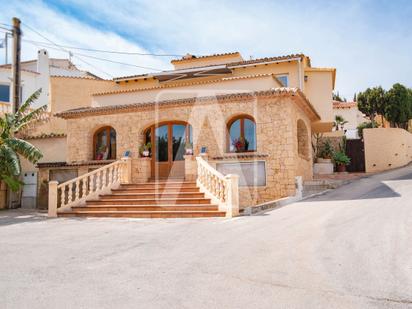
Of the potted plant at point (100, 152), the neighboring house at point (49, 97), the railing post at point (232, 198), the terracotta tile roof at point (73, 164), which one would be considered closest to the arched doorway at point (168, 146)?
the terracotta tile roof at point (73, 164)

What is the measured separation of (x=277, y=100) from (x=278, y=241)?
7.87m

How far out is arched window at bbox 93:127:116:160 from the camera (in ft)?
53.1

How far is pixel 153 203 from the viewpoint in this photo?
1216cm

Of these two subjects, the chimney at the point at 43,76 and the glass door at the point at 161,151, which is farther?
the chimney at the point at 43,76

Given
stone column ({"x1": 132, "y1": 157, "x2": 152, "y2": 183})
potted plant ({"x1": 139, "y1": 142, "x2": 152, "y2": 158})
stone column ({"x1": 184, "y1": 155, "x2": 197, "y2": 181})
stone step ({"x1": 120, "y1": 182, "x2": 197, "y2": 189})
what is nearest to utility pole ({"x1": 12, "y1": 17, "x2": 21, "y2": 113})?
potted plant ({"x1": 139, "y1": 142, "x2": 152, "y2": 158})

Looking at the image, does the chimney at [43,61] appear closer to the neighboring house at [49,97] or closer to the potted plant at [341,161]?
the neighboring house at [49,97]

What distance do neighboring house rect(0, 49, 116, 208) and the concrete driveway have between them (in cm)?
892

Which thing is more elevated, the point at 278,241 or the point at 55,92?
the point at 55,92

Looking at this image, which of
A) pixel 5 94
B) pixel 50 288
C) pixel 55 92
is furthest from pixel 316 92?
pixel 5 94

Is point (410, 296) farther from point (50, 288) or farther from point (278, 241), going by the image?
point (50, 288)

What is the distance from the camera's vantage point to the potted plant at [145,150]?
49.2ft

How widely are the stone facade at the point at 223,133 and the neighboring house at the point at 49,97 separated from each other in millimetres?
1986

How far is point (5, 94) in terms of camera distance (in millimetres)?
24750

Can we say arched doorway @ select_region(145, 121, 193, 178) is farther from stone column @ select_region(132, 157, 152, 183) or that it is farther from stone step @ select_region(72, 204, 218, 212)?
stone step @ select_region(72, 204, 218, 212)
